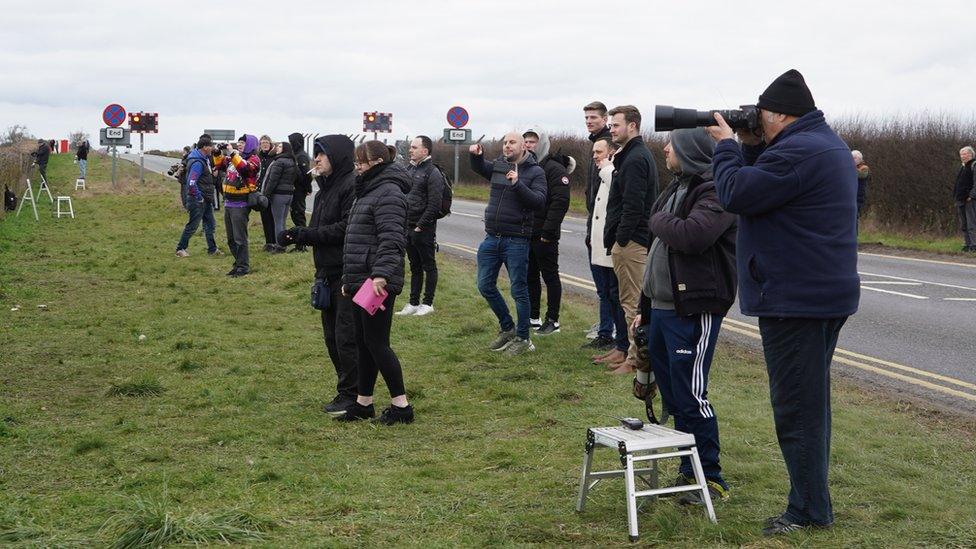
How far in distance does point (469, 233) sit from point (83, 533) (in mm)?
20635

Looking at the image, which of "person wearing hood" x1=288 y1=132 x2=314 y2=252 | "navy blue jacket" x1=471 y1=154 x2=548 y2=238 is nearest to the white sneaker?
"navy blue jacket" x1=471 y1=154 x2=548 y2=238

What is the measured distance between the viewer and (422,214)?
12336 millimetres

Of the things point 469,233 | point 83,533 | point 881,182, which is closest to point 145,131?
point 469,233

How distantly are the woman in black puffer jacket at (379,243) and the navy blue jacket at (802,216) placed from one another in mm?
3221

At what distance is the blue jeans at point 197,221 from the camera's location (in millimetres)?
19211

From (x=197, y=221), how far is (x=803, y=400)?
632 inches

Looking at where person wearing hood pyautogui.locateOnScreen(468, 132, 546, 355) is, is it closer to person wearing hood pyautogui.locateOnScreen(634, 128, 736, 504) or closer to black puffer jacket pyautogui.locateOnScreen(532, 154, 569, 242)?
black puffer jacket pyautogui.locateOnScreen(532, 154, 569, 242)

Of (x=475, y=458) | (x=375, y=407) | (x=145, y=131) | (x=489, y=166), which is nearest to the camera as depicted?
(x=475, y=458)

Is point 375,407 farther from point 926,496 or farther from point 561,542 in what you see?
point 926,496

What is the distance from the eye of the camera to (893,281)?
16.8m

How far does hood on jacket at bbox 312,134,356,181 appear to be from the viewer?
8344mm

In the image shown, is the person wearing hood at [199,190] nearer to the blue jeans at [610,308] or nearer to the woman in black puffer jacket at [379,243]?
the blue jeans at [610,308]

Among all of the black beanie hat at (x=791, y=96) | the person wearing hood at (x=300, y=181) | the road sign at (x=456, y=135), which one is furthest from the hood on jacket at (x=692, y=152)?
the road sign at (x=456, y=135)

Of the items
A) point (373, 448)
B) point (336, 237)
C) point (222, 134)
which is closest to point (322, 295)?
point (336, 237)
